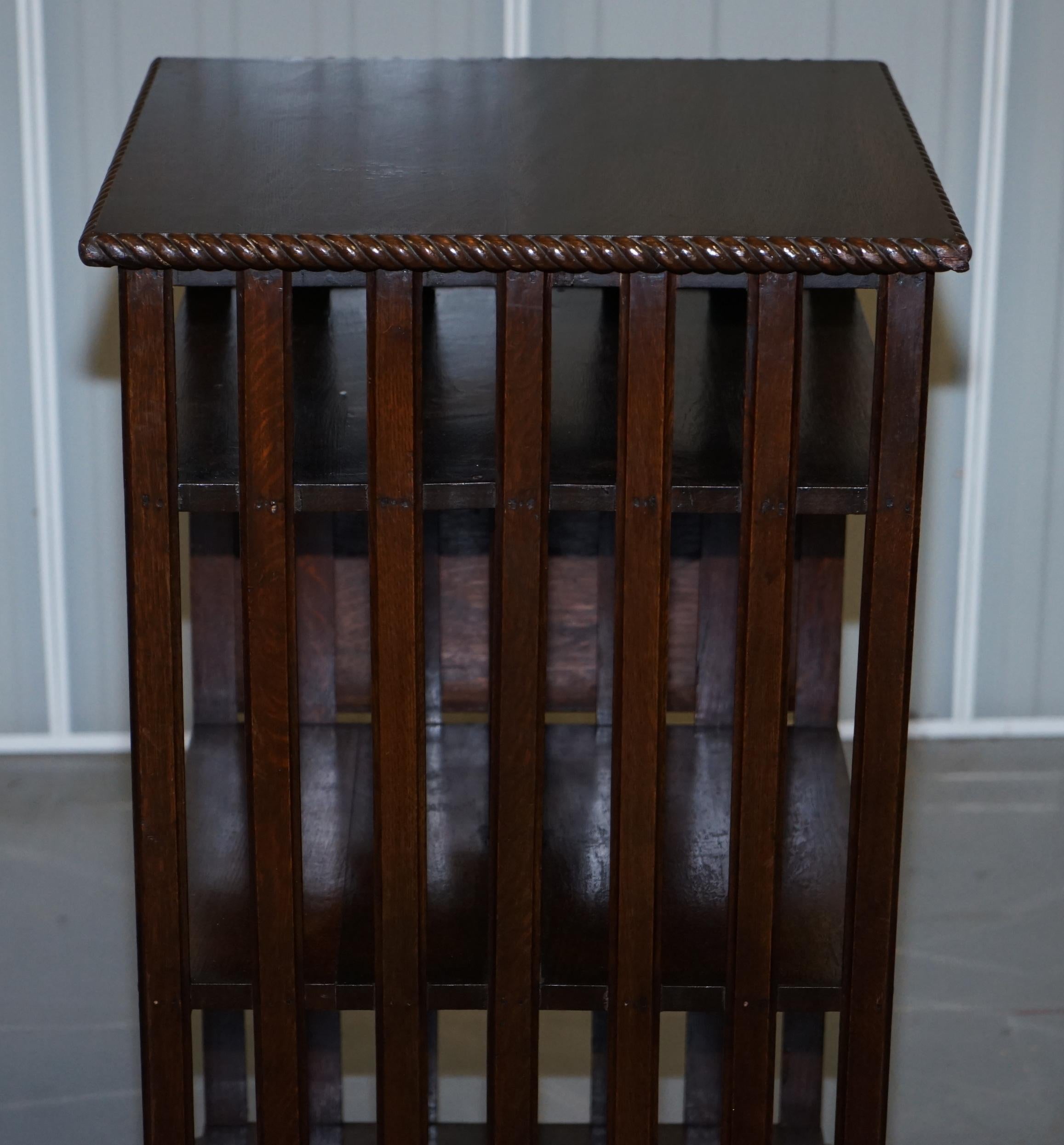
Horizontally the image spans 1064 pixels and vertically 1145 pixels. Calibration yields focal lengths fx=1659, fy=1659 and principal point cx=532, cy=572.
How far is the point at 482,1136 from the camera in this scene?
2430 millimetres

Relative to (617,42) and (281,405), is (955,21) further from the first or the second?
(281,405)

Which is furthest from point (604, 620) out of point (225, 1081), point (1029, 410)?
point (1029, 410)

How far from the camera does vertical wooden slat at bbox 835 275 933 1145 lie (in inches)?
70.7

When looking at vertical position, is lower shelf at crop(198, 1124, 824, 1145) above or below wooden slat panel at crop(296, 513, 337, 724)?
below

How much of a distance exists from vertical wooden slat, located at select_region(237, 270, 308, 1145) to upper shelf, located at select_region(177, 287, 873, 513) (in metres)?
0.06

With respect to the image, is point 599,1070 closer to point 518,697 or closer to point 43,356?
point 518,697

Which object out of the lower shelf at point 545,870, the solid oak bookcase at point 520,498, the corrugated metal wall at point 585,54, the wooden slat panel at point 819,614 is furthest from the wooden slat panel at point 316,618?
the corrugated metal wall at point 585,54

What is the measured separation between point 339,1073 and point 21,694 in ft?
5.97

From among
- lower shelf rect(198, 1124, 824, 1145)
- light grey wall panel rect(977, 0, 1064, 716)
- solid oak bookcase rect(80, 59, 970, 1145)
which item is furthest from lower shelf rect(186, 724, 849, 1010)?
light grey wall panel rect(977, 0, 1064, 716)

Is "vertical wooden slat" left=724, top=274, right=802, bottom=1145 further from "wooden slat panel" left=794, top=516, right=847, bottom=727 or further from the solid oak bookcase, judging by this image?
"wooden slat panel" left=794, top=516, right=847, bottom=727

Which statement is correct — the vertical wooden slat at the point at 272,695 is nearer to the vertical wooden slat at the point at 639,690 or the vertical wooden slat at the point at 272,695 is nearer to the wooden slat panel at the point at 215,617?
the vertical wooden slat at the point at 639,690

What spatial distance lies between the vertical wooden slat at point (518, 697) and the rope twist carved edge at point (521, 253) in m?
0.04

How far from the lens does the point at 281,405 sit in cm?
180

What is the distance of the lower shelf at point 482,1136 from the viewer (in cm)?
240
